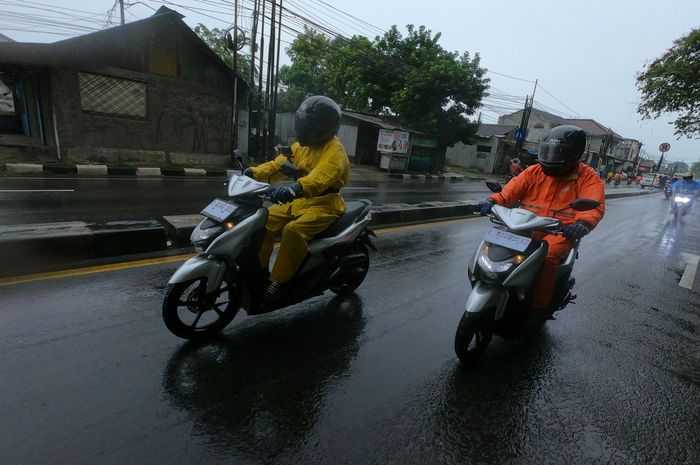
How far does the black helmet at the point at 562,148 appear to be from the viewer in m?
3.15

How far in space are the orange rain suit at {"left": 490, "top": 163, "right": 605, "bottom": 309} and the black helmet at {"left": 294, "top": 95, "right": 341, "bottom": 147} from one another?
1.48 m

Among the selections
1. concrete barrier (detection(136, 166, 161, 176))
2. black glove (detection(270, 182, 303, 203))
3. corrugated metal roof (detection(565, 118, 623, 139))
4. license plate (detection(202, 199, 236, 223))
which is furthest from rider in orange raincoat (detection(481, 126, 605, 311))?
corrugated metal roof (detection(565, 118, 623, 139))

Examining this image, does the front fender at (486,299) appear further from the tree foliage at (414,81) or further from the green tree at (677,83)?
the tree foliage at (414,81)

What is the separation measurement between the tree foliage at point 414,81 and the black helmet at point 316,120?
871 inches

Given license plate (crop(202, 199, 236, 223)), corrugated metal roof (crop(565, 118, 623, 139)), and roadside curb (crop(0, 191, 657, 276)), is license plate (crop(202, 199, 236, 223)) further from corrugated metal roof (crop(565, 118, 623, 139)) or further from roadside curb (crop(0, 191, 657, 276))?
corrugated metal roof (crop(565, 118, 623, 139))

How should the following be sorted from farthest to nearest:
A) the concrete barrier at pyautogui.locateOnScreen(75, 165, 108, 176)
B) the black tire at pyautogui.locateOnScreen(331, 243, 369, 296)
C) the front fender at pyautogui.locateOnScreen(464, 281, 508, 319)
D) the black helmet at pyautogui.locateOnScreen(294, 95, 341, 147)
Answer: the concrete barrier at pyautogui.locateOnScreen(75, 165, 108, 176) < the black tire at pyautogui.locateOnScreen(331, 243, 369, 296) < the black helmet at pyautogui.locateOnScreen(294, 95, 341, 147) < the front fender at pyautogui.locateOnScreen(464, 281, 508, 319)

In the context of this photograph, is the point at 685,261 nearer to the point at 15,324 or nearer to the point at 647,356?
the point at 647,356

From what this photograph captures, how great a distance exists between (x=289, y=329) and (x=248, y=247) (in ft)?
2.66

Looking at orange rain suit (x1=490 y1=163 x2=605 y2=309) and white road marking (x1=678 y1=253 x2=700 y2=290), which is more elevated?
orange rain suit (x1=490 y1=163 x2=605 y2=309)

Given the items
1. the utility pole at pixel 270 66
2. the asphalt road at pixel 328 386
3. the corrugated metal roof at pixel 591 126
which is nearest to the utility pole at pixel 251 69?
the utility pole at pixel 270 66

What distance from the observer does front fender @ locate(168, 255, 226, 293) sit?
2.72 meters

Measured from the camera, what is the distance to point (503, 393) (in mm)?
2760

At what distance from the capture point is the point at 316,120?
327cm

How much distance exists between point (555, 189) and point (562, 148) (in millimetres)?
371
